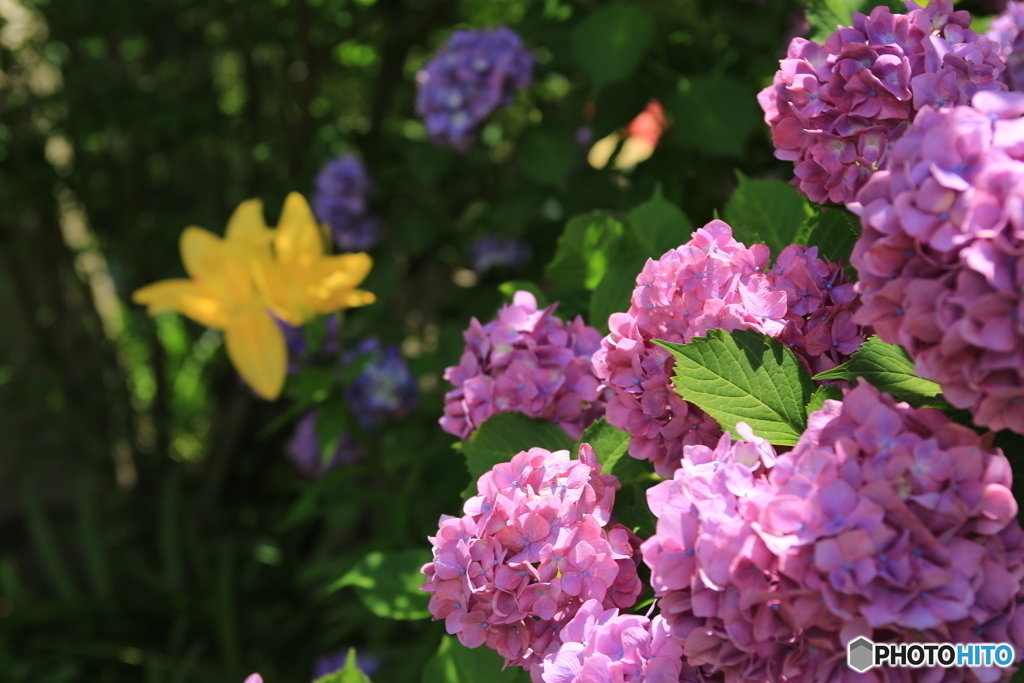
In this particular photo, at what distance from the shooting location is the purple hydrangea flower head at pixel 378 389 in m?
1.50

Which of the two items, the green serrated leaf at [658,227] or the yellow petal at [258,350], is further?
the yellow petal at [258,350]

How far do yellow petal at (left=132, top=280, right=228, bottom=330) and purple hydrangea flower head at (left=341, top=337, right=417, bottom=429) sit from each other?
0.30 metres

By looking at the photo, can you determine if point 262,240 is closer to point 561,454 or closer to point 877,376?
point 561,454

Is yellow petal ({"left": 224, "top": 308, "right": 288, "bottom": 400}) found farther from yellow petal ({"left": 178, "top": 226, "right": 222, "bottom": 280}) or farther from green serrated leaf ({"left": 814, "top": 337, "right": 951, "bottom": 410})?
green serrated leaf ({"left": 814, "top": 337, "right": 951, "bottom": 410})

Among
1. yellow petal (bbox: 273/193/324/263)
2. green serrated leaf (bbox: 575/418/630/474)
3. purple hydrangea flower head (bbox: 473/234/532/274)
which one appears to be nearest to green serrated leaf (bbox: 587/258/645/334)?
green serrated leaf (bbox: 575/418/630/474)

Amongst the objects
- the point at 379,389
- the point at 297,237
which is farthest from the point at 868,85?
the point at 379,389

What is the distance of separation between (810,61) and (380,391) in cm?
104

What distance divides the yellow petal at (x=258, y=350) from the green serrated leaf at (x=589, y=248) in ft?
1.66

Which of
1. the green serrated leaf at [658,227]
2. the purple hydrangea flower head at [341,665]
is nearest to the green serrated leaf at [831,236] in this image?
the green serrated leaf at [658,227]

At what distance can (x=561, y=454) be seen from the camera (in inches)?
24.5

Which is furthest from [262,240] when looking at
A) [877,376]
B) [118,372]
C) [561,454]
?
[118,372]

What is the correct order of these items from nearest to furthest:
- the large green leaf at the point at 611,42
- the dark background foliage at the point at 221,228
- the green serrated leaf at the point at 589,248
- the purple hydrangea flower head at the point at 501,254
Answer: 1. the green serrated leaf at the point at 589,248
2. the large green leaf at the point at 611,42
3. the dark background foliage at the point at 221,228
4. the purple hydrangea flower head at the point at 501,254

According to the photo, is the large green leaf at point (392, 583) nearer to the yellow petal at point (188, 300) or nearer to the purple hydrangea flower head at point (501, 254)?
the yellow petal at point (188, 300)

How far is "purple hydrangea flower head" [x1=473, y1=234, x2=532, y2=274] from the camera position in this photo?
1.69 metres
